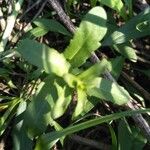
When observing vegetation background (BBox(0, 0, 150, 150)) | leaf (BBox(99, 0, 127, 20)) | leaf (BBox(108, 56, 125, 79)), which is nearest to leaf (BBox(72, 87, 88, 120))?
vegetation background (BBox(0, 0, 150, 150))

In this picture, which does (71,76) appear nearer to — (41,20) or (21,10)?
(41,20)

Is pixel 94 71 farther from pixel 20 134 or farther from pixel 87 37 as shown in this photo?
pixel 20 134

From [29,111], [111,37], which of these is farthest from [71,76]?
[111,37]

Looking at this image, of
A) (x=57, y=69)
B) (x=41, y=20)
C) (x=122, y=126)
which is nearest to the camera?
(x=57, y=69)

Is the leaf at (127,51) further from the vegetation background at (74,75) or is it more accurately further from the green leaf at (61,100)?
the green leaf at (61,100)

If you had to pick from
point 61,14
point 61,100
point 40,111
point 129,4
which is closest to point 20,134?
point 40,111

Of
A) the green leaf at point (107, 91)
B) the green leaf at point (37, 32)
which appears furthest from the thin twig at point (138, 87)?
the green leaf at point (37, 32)

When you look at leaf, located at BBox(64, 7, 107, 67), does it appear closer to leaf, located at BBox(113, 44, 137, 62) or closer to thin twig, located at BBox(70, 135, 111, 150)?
leaf, located at BBox(113, 44, 137, 62)
